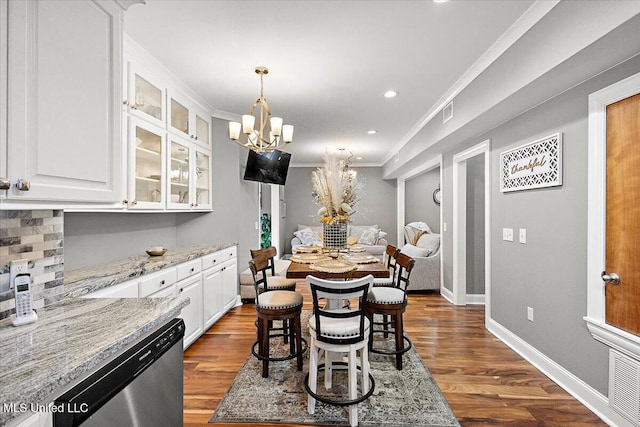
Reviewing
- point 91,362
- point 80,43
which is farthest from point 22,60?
point 91,362

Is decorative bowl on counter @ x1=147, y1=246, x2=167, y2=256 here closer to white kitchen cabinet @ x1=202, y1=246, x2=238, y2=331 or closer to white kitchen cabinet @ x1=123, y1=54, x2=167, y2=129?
white kitchen cabinet @ x1=202, y1=246, x2=238, y2=331

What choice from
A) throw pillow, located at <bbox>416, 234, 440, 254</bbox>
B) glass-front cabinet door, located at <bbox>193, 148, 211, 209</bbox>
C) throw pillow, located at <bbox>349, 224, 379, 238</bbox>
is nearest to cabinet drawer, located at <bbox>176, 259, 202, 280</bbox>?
glass-front cabinet door, located at <bbox>193, 148, 211, 209</bbox>

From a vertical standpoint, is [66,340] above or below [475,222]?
below

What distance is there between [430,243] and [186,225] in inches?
153

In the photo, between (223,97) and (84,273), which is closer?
(84,273)

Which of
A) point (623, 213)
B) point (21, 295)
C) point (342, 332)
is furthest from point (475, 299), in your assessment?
point (21, 295)

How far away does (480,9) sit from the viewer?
2.06 meters

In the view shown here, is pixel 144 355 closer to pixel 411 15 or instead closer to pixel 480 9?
pixel 411 15

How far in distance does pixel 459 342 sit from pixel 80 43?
3680 mm

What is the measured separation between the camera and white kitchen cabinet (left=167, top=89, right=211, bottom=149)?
3.21m

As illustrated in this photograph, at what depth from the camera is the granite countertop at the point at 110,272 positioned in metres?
1.77

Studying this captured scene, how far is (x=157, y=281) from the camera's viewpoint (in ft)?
8.16
